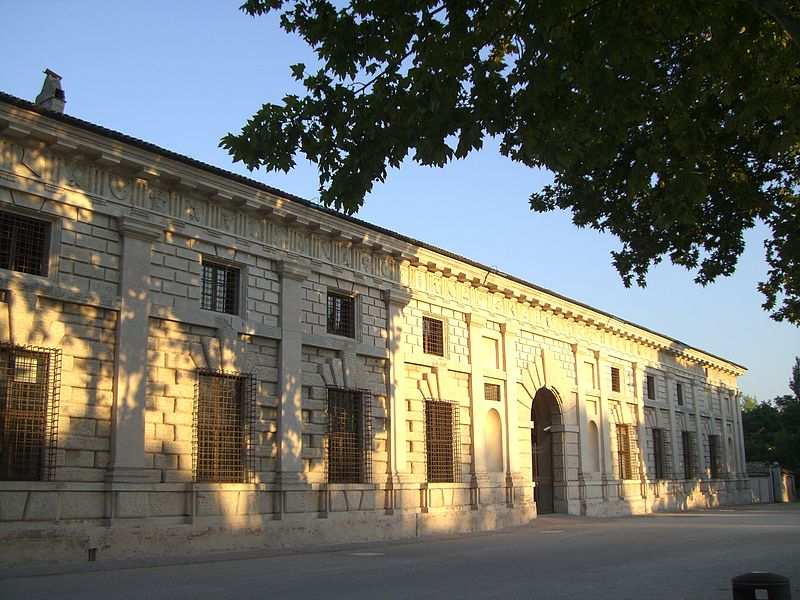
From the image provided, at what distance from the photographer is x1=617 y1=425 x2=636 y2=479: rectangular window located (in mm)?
35750

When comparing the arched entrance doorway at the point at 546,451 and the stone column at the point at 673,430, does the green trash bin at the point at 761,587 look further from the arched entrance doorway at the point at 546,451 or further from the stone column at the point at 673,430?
the stone column at the point at 673,430

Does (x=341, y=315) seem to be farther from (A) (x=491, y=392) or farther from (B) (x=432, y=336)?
(A) (x=491, y=392)

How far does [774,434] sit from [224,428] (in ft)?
178

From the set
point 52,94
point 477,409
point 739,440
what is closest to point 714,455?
point 739,440

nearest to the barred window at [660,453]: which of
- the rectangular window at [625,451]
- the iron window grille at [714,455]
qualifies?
the rectangular window at [625,451]

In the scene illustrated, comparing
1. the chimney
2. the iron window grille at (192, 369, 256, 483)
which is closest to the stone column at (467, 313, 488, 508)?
the iron window grille at (192, 369, 256, 483)

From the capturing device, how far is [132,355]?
656 inches

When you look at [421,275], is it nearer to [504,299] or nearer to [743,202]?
[504,299]

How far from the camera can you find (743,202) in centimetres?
1459

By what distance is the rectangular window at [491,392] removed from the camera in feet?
88.9

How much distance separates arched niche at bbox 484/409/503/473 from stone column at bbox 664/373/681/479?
16.0m

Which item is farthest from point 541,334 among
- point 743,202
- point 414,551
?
point 743,202

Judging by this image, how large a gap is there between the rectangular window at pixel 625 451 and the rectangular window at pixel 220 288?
21.2 meters

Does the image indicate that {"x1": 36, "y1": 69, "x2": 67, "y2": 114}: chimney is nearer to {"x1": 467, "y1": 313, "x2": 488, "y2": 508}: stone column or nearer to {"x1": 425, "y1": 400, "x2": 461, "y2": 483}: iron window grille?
{"x1": 425, "y1": 400, "x2": 461, "y2": 483}: iron window grille
